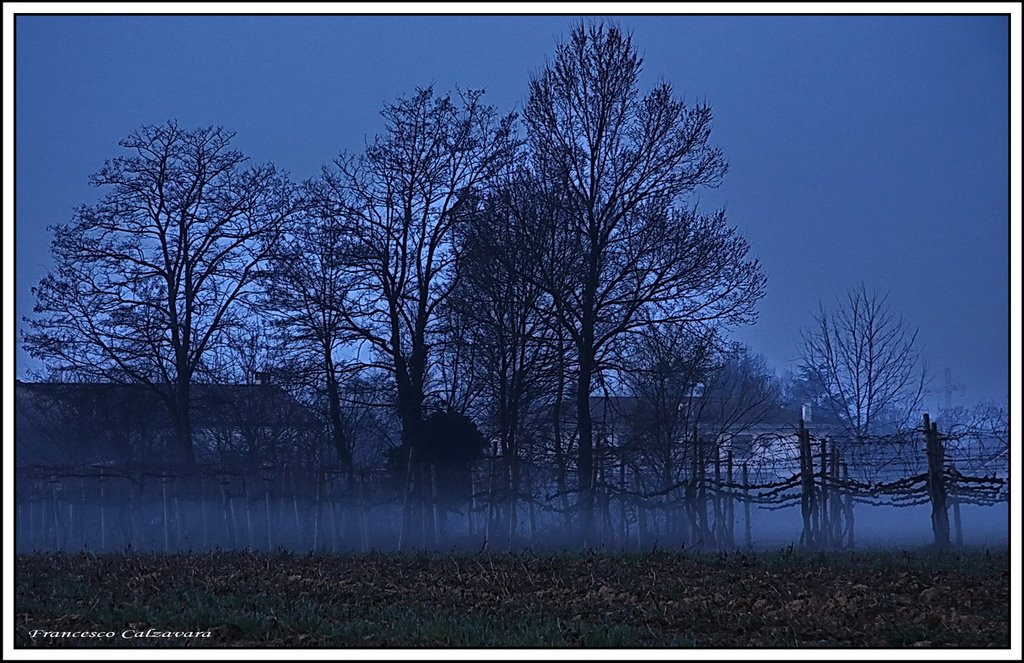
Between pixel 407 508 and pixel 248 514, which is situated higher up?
pixel 407 508

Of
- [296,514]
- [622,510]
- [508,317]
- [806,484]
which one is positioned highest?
[508,317]

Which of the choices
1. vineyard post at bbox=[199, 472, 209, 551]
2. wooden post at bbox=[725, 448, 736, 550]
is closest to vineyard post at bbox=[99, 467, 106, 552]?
vineyard post at bbox=[199, 472, 209, 551]

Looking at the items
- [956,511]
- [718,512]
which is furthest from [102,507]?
[956,511]

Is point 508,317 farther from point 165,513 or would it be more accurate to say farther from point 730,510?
point 165,513

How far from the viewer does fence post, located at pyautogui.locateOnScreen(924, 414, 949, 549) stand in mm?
16031

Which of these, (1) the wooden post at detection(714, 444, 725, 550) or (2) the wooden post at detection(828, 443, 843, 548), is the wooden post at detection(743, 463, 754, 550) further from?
(2) the wooden post at detection(828, 443, 843, 548)

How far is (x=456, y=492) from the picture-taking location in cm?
2409

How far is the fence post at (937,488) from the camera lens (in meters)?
16.0

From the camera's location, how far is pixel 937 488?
16.1 m

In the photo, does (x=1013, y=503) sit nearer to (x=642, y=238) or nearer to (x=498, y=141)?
(x=642, y=238)

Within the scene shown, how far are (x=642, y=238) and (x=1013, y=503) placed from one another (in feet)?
46.3

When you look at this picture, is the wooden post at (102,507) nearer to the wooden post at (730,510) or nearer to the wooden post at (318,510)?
the wooden post at (318,510)

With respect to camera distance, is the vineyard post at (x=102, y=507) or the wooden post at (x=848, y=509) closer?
the wooden post at (x=848, y=509)

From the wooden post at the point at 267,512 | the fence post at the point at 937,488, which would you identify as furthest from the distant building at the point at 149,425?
the fence post at the point at 937,488
